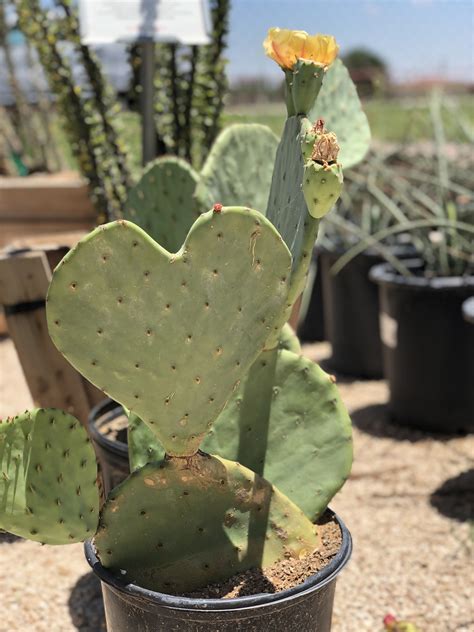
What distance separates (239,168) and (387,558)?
1227 millimetres

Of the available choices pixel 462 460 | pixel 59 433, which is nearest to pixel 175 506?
pixel 59 433

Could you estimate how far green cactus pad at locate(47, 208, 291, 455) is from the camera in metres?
1.26

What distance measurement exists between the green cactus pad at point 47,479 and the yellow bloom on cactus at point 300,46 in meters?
0.76

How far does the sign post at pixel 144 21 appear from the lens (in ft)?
9.16

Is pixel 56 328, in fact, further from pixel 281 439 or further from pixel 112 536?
pixel 281 439

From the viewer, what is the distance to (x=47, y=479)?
4.63 feet

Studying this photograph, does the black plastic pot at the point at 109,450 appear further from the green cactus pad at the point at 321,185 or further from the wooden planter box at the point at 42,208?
A: the wooden planter box at the point at 42,208

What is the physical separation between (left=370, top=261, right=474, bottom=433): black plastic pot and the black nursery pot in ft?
1.94

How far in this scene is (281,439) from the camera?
167cm

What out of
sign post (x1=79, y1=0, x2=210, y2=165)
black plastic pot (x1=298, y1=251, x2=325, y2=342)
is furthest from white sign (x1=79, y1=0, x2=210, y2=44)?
black plastic pot (x1=298, y1=251, x2=325, y2=342)

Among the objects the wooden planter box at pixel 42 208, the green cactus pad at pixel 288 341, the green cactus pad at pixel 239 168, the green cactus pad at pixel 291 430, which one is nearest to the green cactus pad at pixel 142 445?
the green cactus pad at pixel 291 430

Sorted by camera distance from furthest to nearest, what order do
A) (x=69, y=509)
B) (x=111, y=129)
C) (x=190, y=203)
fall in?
1. (x=111, y=129)
2. (x=190, y=203)
3. (x=69, y=509)

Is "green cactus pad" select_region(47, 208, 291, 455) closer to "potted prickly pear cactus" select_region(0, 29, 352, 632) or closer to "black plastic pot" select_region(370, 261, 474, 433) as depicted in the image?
"potted prickly pear cactus" select_region(0, 29, 352, 632)

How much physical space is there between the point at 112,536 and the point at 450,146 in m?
5.58
